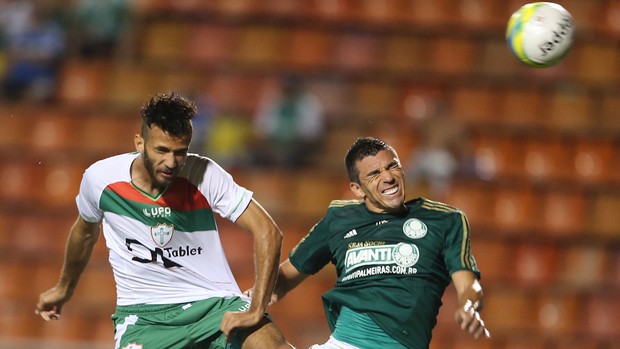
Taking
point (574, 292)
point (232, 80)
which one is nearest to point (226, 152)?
point (232, 80)

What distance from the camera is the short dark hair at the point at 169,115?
484 cm

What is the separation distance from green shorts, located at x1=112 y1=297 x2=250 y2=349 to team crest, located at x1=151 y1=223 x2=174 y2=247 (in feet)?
1.01

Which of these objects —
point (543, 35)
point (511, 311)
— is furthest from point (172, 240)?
point (511, 311)

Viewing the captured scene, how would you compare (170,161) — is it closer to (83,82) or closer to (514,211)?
(514,211)

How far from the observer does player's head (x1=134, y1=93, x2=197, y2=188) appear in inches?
190

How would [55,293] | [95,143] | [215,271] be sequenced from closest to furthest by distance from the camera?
[215,271]
[55,293]
[95,143]

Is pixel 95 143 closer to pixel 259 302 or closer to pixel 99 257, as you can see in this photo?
pixel 99 257

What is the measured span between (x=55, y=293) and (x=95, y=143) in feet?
15.8

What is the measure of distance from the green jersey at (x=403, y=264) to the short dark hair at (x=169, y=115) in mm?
947

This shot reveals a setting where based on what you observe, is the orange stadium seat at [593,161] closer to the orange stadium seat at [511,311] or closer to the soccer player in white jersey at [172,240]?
the orange stadium seat at [511,311]

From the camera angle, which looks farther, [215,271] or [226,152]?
[226,152]

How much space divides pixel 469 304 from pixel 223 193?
1.28m

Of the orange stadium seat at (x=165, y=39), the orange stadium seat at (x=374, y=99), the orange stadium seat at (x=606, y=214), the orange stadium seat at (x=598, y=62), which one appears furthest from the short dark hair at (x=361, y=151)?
the orange stadium seat at (x=598, y=62)

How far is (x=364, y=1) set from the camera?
11.2 metres
